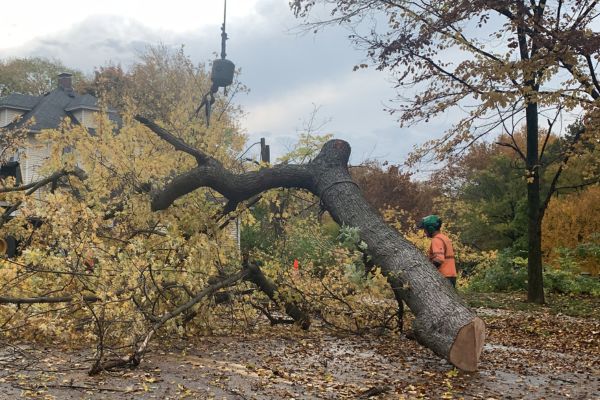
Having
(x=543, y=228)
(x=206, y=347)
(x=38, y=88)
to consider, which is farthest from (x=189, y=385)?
(x=38, y=88)

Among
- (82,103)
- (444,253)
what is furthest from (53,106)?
(444,253)

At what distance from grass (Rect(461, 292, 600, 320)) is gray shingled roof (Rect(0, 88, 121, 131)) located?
2253cm

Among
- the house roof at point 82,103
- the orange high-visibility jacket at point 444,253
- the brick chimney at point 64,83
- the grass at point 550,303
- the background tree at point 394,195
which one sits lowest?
the grass at point 550,303

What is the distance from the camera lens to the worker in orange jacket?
9.16m

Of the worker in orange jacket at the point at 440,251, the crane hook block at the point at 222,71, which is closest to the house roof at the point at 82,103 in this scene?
the crane hook block at the point at 222,71

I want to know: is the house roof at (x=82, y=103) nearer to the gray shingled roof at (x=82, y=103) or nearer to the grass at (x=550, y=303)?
the gray shingled roof at (x=82, y=103)

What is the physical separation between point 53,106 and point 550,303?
90.5ft

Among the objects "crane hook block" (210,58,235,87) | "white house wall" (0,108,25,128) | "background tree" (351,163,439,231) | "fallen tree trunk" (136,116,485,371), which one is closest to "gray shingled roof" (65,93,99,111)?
"white house wall" (0,108,25,128)

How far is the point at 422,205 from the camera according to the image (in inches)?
1371

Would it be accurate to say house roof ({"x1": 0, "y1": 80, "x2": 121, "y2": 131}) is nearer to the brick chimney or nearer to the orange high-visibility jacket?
the brick chimney

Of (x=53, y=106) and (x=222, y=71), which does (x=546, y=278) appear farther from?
(x=53, y=106)

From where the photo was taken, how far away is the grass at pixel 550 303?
44.7 ft

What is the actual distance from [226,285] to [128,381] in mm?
2418

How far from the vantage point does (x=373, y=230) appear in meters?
8.48
